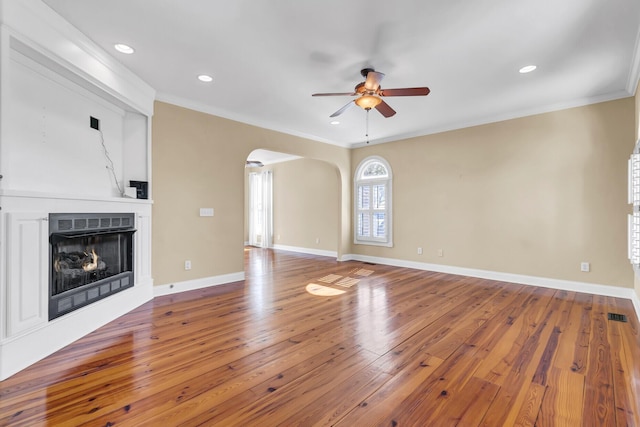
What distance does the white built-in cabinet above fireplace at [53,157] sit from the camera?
7.13 feet

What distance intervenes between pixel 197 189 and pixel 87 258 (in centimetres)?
171

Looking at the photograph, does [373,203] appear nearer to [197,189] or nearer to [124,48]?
[197,189]

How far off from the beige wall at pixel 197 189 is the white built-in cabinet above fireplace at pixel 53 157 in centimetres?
23

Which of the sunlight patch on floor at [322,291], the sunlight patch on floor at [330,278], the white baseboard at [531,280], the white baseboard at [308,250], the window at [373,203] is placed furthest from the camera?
the white baseboard at [308,250]

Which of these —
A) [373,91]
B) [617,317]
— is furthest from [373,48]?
[617,317]

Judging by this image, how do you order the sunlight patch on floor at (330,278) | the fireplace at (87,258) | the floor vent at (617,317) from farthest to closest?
the sunlight patch on floor at (330,278), the floor vent at (617,317), the fireplace at (87,258)

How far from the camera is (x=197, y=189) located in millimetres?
4480

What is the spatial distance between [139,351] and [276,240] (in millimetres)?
6704

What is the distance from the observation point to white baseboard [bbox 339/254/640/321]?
4.08 m

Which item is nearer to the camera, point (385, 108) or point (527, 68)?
point (527, 68)

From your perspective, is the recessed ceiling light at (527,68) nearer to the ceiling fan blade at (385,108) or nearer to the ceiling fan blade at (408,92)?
the ceiling fan blade at (408,92)

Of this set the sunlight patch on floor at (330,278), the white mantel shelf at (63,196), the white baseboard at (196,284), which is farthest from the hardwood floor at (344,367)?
the white mantel shelf at (63,196)

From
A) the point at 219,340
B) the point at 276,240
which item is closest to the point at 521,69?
the point at 219,340

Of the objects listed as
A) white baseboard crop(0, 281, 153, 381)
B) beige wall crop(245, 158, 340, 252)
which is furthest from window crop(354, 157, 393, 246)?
white baseboard crop(0, 281, 153, 381)
